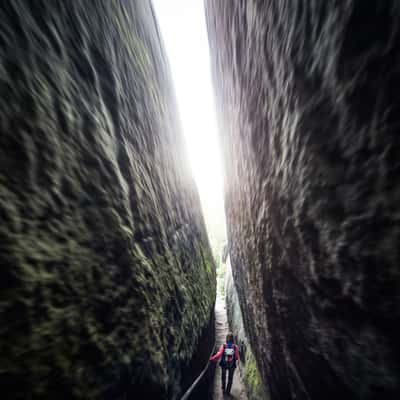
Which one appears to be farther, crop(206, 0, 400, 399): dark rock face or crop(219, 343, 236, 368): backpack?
crop(219, 343, 236, 368): backpack

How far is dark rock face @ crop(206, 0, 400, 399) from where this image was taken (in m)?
0.73

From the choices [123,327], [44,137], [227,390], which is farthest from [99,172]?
[227,390]

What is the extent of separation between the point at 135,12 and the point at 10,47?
3387 mm

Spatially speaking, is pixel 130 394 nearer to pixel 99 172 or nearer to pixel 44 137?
pixel 99 172

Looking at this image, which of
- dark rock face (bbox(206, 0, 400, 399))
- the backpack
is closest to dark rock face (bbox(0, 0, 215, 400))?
dark rock face (bbox(206, 0, 400, 399))

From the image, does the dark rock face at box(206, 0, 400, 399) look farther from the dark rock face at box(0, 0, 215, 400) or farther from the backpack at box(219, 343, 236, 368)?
the backpack at box(219, 343, 236, 368)

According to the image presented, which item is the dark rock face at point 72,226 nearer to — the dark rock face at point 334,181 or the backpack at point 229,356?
the dark rock face at point 334,181

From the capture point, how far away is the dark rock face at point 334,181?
728 mm

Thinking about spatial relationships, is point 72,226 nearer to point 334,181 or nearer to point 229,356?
point 334,181

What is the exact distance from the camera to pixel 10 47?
0.91 metres

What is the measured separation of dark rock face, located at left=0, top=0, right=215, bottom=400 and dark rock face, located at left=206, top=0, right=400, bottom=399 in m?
1.33

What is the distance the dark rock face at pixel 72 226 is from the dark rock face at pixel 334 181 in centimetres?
133

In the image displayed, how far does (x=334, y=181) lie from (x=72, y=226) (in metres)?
1.47

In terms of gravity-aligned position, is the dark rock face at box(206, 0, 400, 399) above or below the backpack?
above
